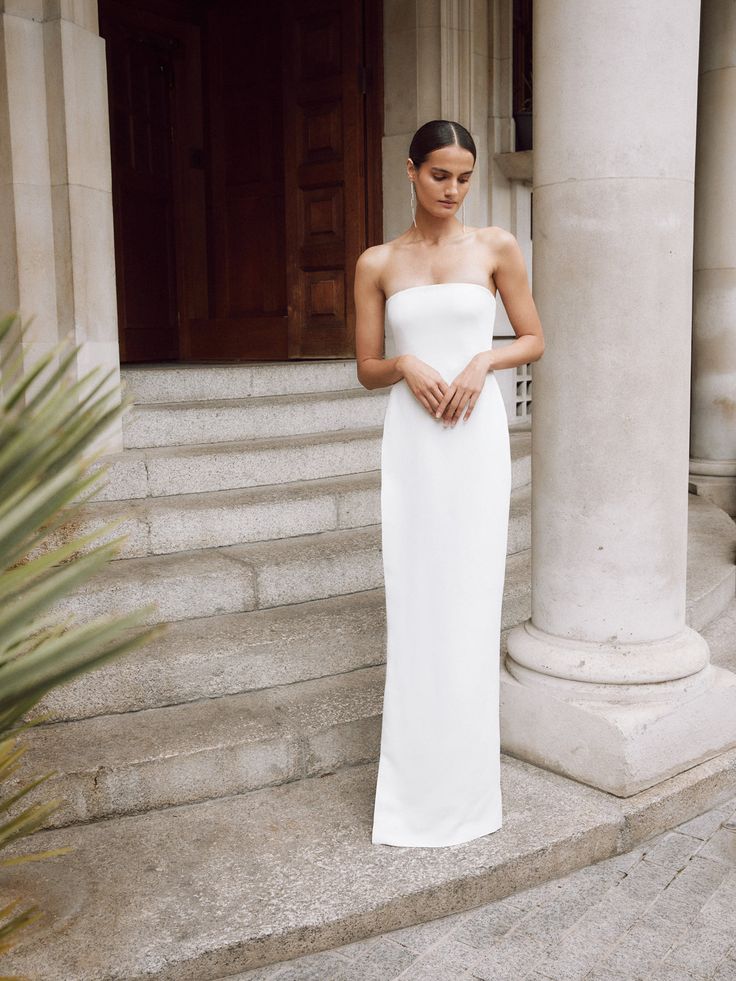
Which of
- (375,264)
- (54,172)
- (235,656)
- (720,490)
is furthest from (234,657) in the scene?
(720,490)

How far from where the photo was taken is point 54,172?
4633mm

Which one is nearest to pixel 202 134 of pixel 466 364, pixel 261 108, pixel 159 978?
pixel 261 108

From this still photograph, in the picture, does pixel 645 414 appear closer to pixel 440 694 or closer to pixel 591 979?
pixel 440 694

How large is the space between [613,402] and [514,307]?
23.7 inches

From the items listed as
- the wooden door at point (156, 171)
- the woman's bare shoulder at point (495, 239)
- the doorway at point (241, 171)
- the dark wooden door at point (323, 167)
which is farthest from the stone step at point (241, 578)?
the wooden door at point (156, 171)

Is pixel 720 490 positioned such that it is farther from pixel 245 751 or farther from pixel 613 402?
pixel 245 751

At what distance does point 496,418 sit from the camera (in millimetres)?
2900

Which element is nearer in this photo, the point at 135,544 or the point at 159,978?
the point at 159,978

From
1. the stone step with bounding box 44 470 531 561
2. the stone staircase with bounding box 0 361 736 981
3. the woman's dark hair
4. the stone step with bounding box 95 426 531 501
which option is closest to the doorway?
the stone step with bounding box 95 426 531 501

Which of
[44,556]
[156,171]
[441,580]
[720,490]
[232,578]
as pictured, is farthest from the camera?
[156,171]

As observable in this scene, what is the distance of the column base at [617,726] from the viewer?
3295mm

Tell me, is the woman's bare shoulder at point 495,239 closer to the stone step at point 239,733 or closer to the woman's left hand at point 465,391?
the woman's left hand at point 465,391

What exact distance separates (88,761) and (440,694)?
116cm

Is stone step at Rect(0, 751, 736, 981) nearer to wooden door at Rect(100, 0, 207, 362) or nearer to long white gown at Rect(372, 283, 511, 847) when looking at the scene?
long white gown at Rect(372, 283, 511, 847)
